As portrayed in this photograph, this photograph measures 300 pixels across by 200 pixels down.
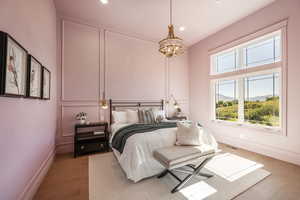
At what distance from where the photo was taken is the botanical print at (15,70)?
124 cm

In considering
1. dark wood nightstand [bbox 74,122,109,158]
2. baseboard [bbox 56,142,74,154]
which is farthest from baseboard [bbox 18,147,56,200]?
baseboard [bbox 56,142,74,154]

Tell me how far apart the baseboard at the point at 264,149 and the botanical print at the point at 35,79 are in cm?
461

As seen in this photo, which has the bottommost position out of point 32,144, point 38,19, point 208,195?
point 208,195

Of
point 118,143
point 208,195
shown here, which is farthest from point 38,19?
point 208,195

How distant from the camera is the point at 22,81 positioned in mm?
1525

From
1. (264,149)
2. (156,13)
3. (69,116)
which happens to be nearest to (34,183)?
(69,116)

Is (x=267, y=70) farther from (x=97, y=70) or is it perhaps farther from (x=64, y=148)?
(x=64, y=148)

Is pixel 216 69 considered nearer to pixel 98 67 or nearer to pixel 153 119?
pixel 153 119

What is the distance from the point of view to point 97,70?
12.2 feet

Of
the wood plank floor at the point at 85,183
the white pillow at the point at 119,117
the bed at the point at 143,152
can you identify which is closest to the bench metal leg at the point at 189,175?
the bed at the point at 143,152

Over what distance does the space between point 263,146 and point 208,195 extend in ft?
7.72

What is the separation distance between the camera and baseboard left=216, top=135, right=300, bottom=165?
8.72 ft

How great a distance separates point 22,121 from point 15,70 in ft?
2.04

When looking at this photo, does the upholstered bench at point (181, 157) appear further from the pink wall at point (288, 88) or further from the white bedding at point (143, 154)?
the pink wall at point (288, 88)
